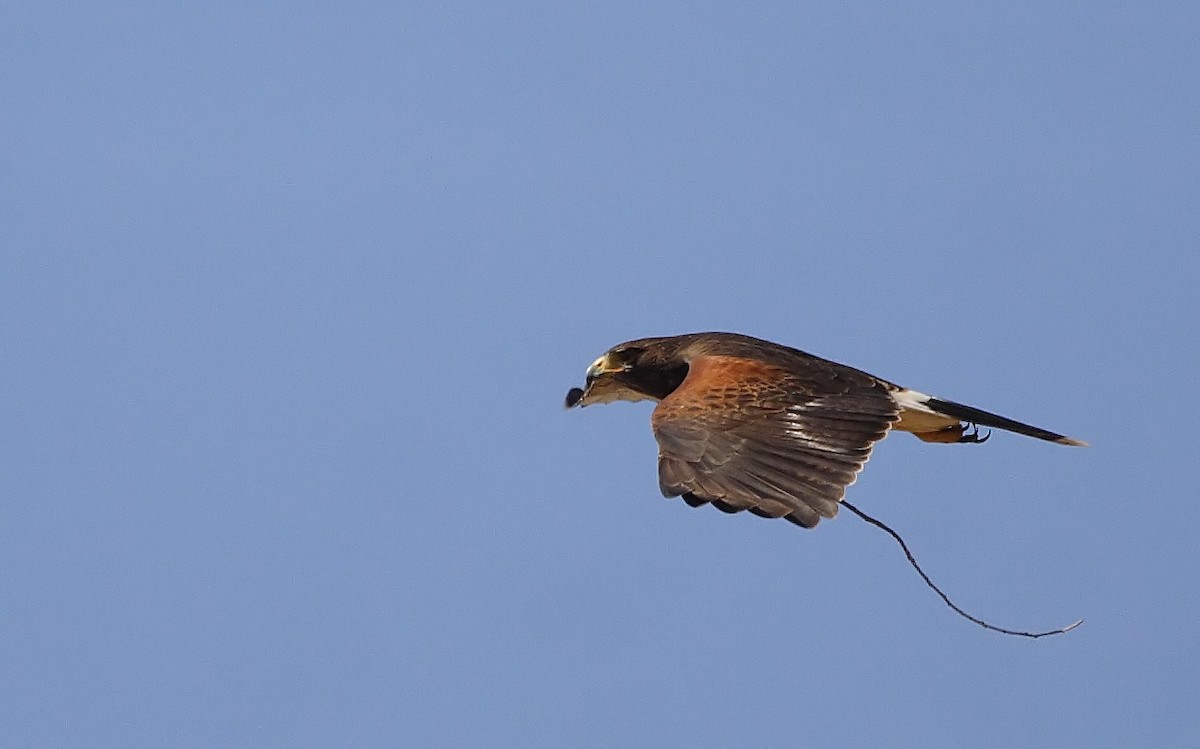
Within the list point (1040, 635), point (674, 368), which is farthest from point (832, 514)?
point (674, 368)

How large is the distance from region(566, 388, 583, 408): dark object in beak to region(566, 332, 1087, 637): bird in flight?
4 centimetres

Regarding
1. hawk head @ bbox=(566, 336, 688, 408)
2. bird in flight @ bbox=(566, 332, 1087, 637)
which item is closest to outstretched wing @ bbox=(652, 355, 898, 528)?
bird in flight @ bbox=(566, 332, 1087, 637)

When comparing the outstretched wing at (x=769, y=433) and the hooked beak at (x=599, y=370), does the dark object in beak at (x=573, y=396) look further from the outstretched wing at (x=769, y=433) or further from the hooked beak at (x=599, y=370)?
the outstretched wing at (x=769, y=433)

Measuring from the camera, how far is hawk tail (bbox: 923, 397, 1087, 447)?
11.4 metres

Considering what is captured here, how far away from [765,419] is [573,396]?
8.44 feet

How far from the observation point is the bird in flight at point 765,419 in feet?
31.8

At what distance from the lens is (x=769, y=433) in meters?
10.3

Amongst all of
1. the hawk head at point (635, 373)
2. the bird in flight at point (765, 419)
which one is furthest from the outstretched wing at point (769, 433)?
the hawk head at point (635, 373)

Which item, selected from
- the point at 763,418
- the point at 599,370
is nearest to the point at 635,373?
the point at 599,370

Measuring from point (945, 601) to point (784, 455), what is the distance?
1241mm

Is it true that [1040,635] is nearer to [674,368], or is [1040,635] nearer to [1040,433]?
[1040,433]

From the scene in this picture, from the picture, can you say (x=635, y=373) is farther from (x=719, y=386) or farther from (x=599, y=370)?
(x=719, y=386)

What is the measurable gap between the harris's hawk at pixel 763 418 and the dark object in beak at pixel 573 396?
84mm

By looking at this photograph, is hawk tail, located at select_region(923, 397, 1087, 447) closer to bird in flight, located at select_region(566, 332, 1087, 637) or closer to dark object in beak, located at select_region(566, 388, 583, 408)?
bird in flight, located at select_region(566, 332, 1087, 637)
